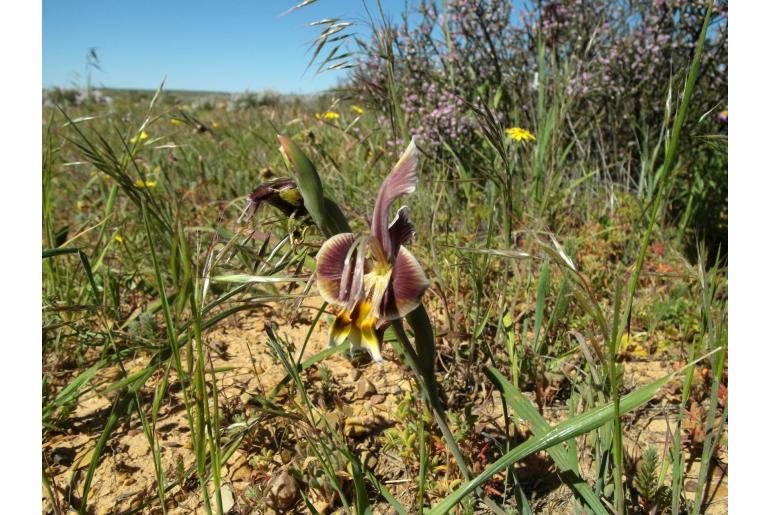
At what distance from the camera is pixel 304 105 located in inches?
261

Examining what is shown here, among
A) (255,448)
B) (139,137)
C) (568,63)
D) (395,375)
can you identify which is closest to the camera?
(255,448)

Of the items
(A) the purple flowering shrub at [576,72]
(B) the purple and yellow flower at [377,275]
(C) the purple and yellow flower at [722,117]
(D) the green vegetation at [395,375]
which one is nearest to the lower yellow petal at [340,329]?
(B) the purple and yellow flower at [377,275]

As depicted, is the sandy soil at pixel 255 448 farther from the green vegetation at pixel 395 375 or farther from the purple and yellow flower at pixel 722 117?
the purple and yellow flower at pixel 722 117

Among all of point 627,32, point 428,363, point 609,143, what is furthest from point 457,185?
point 428,363

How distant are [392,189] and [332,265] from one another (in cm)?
16

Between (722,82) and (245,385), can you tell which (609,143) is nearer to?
(722,82)

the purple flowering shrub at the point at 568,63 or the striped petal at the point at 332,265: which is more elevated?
the purple flowering shrub at the point at 568,63

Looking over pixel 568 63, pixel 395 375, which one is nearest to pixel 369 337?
pixel 395 375

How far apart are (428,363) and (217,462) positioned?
1.55 ft

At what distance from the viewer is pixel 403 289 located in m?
0.78

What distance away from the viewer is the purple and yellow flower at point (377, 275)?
0.77 meters

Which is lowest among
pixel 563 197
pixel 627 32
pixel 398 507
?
pixel 398 507

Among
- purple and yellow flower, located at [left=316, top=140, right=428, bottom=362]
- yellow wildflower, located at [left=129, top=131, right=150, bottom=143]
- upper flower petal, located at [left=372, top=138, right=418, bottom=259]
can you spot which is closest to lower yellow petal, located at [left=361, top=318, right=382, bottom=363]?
purple and yellow flower, located at [left=316, top=140, right=428, bottom=362]

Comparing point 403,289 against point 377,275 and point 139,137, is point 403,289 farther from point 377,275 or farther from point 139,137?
point 139,137
